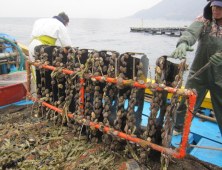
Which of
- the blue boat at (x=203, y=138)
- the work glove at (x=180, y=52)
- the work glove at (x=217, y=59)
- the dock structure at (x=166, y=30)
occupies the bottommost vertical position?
the blue boat at (x=203, y=138)

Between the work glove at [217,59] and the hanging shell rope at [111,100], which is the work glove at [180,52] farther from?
the work glove at [217,59]

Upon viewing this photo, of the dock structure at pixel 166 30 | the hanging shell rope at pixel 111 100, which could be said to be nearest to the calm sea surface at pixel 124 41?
the dock structure at pixel 166 30

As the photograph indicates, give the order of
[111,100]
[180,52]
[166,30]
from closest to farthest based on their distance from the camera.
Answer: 1. [180,52]
2. [111,100]
3. [166,30]

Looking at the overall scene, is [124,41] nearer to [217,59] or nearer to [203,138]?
[203,138]

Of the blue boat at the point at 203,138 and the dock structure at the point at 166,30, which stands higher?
the dock structure at the point at 166,30

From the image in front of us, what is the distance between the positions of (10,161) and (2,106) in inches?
81.8

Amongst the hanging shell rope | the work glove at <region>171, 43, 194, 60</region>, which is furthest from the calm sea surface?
the hanging shell rope

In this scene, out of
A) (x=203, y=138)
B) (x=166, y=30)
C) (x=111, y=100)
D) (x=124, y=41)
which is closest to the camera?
(x=111, y=100)

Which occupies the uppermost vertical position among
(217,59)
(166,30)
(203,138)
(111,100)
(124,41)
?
(166,30)

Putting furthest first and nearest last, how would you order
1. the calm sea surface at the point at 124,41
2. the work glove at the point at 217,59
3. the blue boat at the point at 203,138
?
1. the calm sea surface at the point at 124,41
2. the blue boat at the point at 203,138
3. the work glove at the point at 217,59

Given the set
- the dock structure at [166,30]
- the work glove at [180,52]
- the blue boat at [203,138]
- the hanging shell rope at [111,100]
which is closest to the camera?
the hanging shell rope at [111,100]

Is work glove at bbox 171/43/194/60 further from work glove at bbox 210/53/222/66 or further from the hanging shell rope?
work glove at bbox 210/53/222/66

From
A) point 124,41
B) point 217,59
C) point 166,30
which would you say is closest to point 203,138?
point 217,59

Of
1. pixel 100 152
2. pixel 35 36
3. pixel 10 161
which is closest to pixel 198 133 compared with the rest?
pixel 100 152
